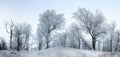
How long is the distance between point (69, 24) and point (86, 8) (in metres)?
9.36

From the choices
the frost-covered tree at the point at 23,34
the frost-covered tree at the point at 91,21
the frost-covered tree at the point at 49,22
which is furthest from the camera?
the frost-covered tree at the point at 23,34

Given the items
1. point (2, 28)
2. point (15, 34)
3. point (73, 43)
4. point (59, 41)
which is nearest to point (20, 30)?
point (15, 34)

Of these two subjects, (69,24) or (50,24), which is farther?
(69,24)

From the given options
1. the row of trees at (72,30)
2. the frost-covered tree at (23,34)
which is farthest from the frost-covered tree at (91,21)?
the frost-covered tree at (23,34)

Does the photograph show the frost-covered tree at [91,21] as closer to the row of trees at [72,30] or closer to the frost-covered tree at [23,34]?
the row of trees at [72,30]

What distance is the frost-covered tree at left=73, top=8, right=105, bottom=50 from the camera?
24797 millimetres

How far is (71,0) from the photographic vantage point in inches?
612

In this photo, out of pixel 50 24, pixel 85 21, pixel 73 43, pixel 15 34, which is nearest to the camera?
pixel 85 21

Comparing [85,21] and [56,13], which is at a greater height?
[56,13]

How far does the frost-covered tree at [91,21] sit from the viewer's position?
2480 centimetres

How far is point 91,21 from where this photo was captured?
82.3ft

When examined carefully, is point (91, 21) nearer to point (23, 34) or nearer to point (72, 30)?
point (72, 30)

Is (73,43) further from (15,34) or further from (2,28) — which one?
(2,28)

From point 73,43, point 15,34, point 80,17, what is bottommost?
point 73,43
